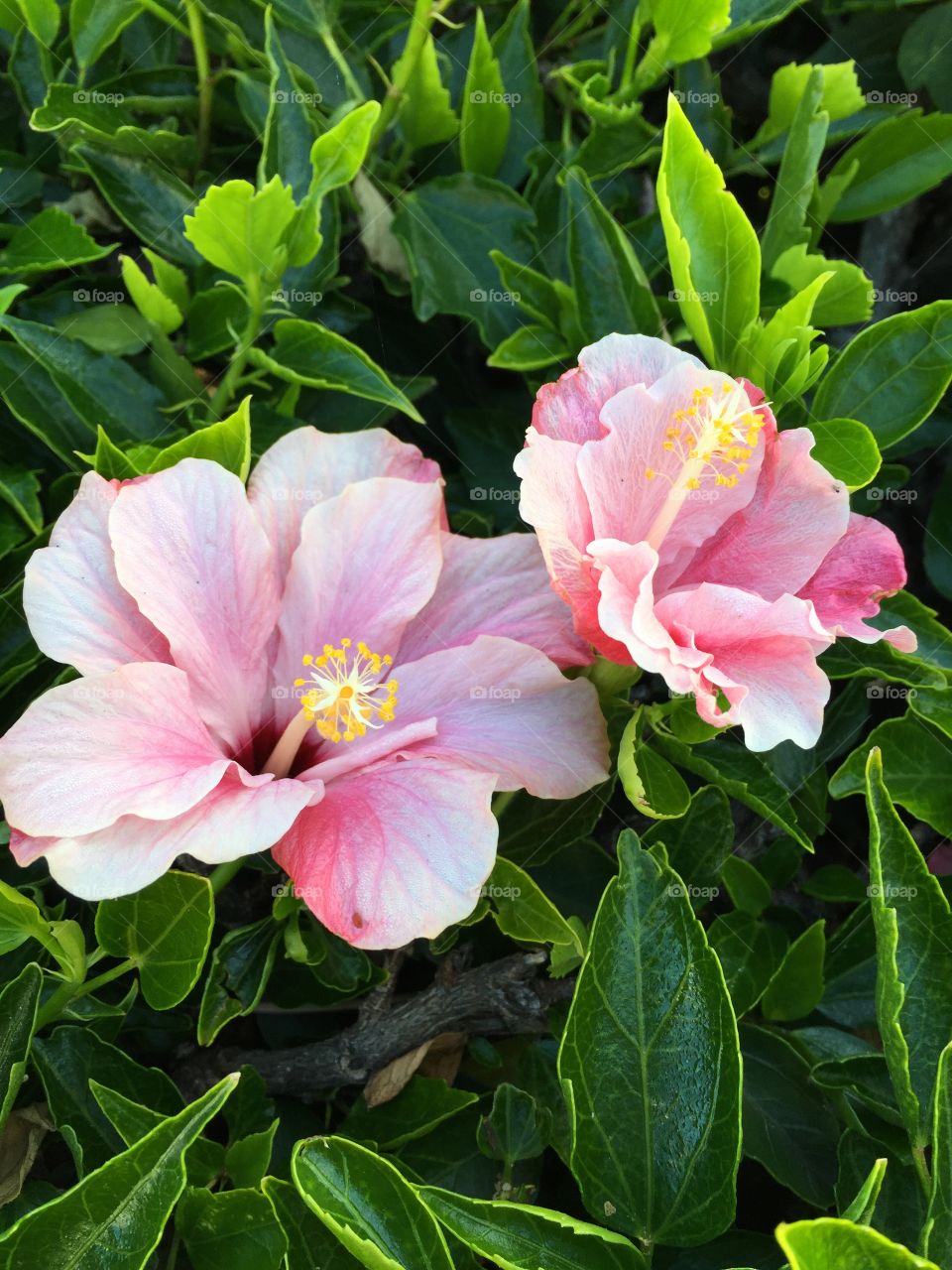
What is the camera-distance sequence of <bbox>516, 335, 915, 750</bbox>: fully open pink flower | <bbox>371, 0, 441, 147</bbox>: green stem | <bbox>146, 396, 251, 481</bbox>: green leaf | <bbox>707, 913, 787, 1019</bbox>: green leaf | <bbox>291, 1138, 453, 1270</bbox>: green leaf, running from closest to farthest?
<bbox>291, 1138, 453, 1270</bbox>: green leaf, <bbox>516, 335, 915, 750</bbox>: fully open pink flower, <bbox>146, 396, 251, 481</bbox>: green leaf, <bbox>707, 913, 787, 1019</bbox>: green leaf, <bbox>371, 0, 441, 147</bbox>: green stem

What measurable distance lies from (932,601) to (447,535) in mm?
729

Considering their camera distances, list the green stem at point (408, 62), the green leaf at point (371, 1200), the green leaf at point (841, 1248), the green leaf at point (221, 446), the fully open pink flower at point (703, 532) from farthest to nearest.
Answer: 1. the green stem at point (408, 62)
2. the green leaf at point (221, 446)
3. the fully open pink flower at point (703, 532)
4. the green leaf at point (371, 1200)
5. the green leaf at point (841, 1248)

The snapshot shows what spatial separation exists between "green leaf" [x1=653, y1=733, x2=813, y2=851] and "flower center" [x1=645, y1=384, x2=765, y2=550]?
0.19 meters

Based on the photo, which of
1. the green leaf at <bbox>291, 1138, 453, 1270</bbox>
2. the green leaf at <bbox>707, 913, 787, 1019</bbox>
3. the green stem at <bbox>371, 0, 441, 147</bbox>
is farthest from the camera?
the green stem at <bbox>371, 0, 441, 147</bbox>

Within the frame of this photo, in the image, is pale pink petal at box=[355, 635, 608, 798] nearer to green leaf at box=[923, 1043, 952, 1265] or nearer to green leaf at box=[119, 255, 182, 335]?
green leaf at box=[923, 1043, 952, 1265]

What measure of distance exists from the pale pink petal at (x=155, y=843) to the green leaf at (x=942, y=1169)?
1.59 ft

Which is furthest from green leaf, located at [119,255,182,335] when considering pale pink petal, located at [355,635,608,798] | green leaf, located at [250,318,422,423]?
pale pink petal, located at [355,635,608,798]

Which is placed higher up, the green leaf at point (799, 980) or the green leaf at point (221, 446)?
the green leaf at point (221, 446)

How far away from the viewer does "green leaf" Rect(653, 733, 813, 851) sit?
1.04m

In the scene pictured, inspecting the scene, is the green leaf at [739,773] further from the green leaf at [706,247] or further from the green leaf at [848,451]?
the green leaf at [706,247]

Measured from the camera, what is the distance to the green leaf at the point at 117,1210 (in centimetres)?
79

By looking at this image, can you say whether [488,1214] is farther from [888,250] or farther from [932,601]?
[888,250]

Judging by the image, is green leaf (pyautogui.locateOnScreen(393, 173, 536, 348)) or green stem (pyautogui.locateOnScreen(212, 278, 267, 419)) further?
green leaf (pyautogui.locateOnScreen(393, 173, 536, 348))

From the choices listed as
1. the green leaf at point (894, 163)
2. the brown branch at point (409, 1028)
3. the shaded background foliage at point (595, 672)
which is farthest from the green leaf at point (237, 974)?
the green leaf at point (894, 163)
